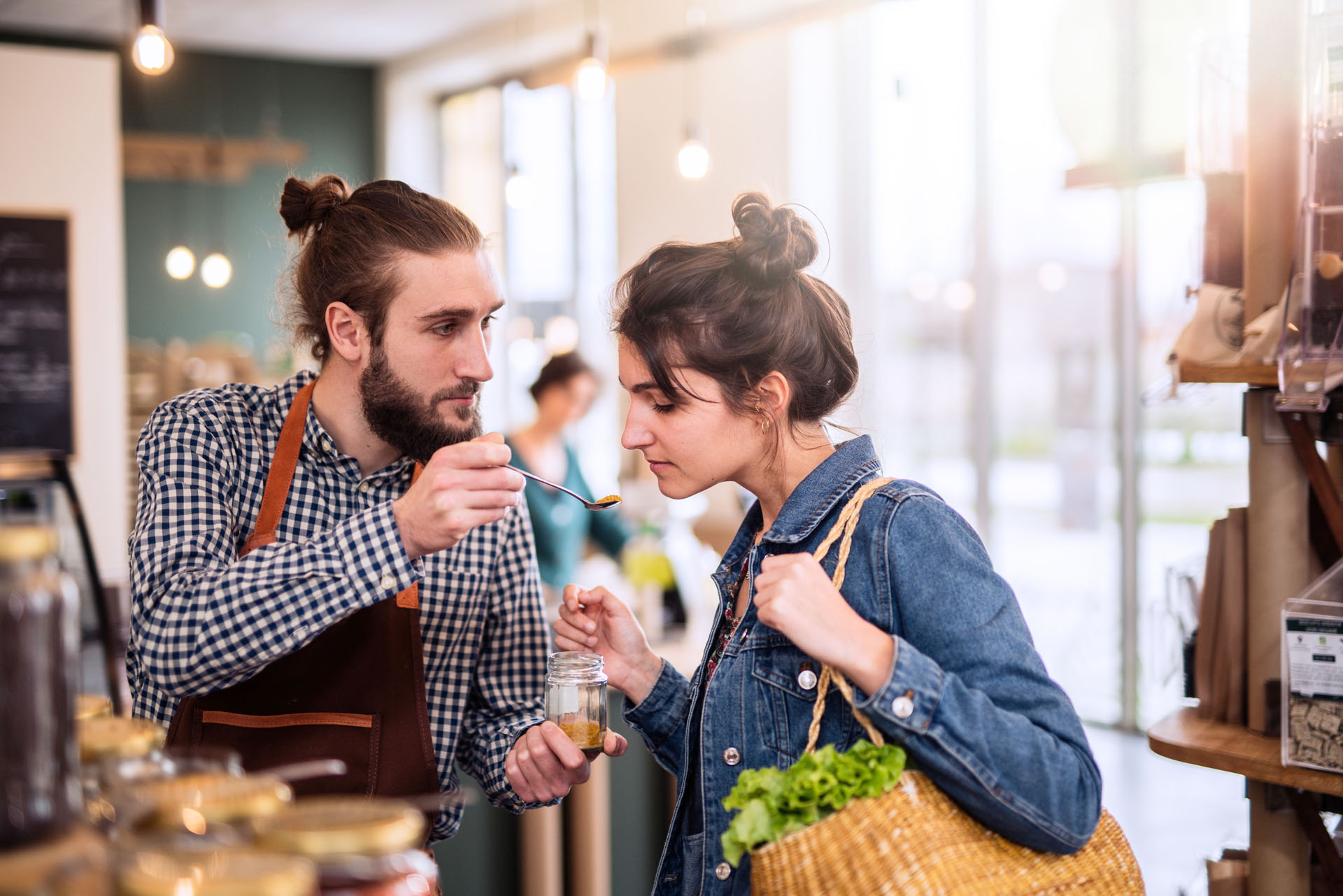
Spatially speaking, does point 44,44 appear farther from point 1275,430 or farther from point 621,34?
point 1275,430

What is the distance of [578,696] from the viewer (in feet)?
5.24

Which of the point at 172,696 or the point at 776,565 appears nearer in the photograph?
the point at 776,565

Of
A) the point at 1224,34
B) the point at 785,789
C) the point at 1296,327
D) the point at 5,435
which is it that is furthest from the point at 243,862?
the point at 5,435

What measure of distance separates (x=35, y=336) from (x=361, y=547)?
5.34m

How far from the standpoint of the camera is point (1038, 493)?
5.76m

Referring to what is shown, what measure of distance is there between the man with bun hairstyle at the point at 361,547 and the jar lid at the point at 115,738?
0.35 metres

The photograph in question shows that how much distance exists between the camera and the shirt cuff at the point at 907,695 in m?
1.23

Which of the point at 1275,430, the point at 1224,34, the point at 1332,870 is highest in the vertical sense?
the point at 1224,34

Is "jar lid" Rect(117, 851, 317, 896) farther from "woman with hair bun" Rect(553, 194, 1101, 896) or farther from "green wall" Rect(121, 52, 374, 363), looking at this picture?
"green wall" Rect(121, 52, 374, 363)

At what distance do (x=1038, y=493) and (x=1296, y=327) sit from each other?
13.3ft

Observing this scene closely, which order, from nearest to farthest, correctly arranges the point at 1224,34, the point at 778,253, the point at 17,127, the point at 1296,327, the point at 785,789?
1. the point at 785,789
2. the point at 778,253
3. the point at 1296,327
4. the point at 1224,34
5. the point at 17,127

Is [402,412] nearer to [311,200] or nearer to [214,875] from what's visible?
[311,200]

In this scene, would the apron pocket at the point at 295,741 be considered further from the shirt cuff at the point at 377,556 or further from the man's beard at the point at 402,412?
the man's beard at the point at 402,412

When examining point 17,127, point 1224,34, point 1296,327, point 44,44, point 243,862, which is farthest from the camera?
point 44,44
